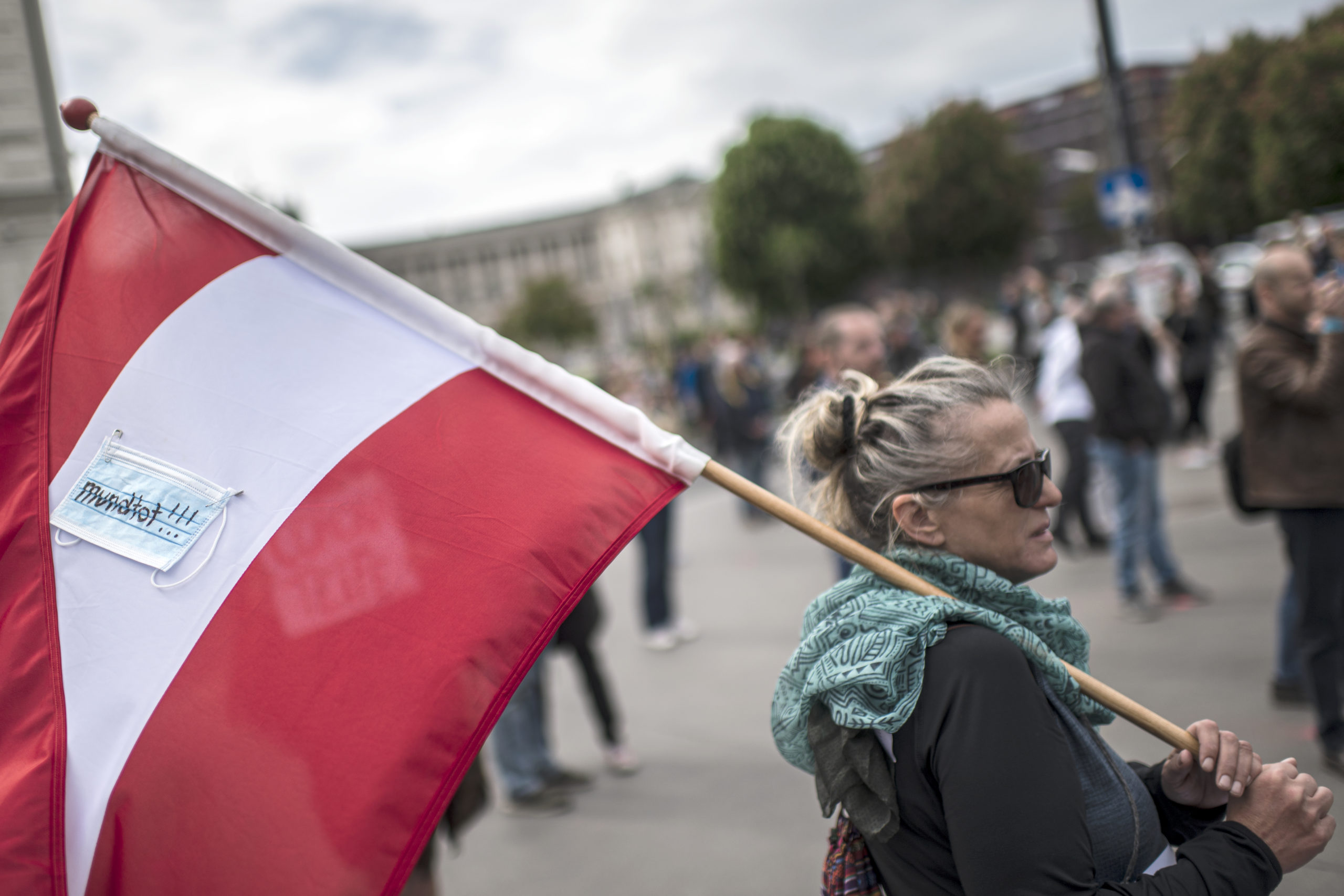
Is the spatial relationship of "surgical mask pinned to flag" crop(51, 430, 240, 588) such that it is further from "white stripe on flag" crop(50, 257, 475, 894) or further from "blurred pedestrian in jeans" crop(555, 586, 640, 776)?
"blurred pedestrian in jeans" crop(555, 586, 640, 776)

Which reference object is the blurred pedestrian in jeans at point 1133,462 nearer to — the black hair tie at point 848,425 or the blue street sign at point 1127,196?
the black hair tie at point 848,425

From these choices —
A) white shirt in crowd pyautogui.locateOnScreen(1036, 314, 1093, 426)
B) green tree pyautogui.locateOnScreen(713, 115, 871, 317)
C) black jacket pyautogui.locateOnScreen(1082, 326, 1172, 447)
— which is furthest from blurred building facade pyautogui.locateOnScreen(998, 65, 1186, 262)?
black jacket pyautogui.locateOnScreen(1082, 326, 1172, 447)

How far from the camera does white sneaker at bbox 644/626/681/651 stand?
258 inches

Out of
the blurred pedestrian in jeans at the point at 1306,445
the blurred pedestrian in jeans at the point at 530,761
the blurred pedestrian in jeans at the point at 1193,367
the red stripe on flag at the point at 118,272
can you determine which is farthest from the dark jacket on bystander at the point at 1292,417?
the blurred pedestrian in jeans at the point at 1193,367

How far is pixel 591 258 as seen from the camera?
120 m

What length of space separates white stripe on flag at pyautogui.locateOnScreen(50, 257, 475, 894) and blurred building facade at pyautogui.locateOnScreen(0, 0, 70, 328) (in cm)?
1134

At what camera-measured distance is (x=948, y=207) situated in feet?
136

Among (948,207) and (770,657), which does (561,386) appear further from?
(948,207)

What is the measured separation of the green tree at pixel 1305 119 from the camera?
15.7 ft

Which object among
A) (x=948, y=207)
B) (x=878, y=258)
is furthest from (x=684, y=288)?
(x=948, y=207)

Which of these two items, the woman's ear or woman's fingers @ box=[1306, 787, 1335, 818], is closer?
woman's fingers @ box=[1306, 787, 1335, 818]

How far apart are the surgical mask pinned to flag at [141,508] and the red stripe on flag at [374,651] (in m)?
0.12

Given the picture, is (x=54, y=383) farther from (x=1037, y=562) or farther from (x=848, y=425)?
(x=1037, y=562)

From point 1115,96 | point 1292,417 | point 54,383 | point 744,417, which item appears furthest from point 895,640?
point 1115,96
